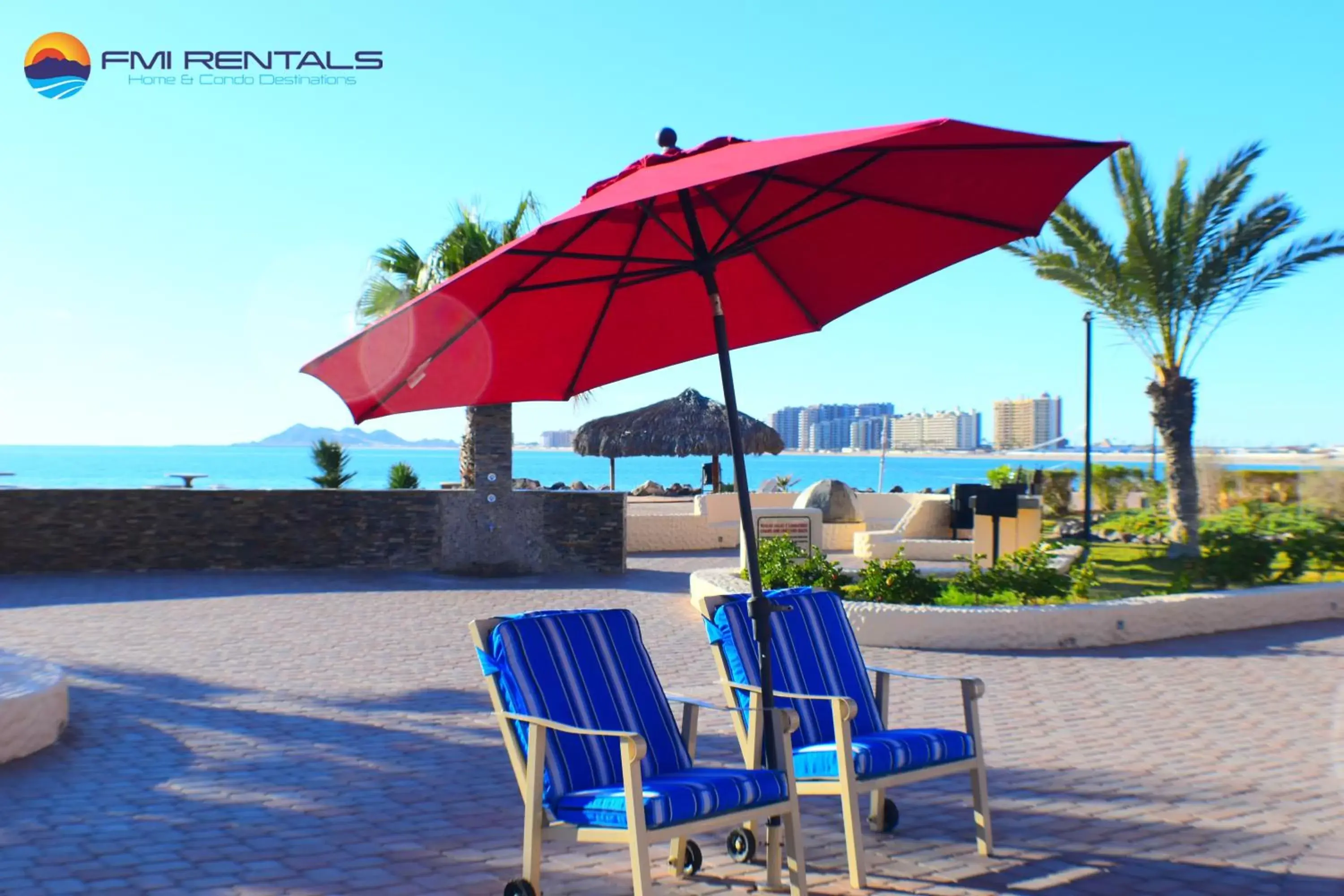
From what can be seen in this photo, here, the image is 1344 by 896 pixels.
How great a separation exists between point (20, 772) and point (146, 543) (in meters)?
10.3

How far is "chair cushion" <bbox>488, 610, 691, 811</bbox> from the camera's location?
14.0 feet

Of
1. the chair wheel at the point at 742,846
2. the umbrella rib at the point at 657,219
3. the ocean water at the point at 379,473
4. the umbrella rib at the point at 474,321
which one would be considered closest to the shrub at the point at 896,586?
the chair wheel at the point at 742,846

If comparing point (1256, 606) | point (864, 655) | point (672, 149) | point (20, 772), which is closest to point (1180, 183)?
point (1256, 606)

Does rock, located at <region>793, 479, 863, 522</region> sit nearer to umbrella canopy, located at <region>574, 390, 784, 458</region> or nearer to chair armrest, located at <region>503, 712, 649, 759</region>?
umbrella canopy, located at <region>574, 390, 784, 458</region>

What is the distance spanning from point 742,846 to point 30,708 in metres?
3.94

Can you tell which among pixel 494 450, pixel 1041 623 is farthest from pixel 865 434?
pixel 1041 623

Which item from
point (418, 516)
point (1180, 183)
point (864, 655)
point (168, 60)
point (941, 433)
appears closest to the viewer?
point (864, 655)

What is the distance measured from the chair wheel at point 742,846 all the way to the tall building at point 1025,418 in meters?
87.6

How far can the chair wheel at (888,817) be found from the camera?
508 cm

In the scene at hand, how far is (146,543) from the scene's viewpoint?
15.4 metres

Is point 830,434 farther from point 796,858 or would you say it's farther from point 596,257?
point 796,858

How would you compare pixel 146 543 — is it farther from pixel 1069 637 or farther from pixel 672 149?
pixel 672 149

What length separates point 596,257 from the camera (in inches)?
189

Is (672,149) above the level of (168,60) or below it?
below
